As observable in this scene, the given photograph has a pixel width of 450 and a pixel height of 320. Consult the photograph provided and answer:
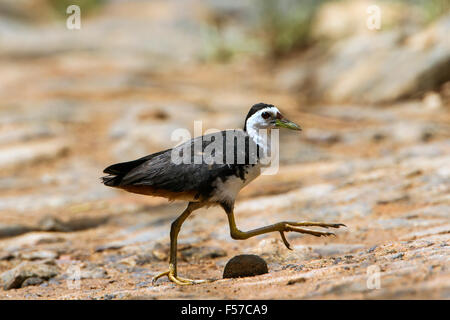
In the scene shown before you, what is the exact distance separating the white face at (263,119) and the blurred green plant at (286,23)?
12.8m

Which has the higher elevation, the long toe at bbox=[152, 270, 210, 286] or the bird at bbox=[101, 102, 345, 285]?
the bird at bbox=[101, 102, 345, 285]

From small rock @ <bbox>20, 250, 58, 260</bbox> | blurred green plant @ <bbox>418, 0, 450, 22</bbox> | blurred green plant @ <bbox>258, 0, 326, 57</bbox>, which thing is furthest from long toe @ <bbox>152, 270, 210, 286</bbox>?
blurred green plant @ <bbox>258, 0, 326, 57</bbox>

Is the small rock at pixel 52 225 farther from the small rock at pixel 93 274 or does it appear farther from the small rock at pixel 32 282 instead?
Result: the small rock at pixel 32 282

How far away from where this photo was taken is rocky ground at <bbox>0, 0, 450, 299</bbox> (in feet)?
14.2

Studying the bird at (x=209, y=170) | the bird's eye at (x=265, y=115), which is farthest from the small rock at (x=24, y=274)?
the bird's eye at (x=265, y=115)

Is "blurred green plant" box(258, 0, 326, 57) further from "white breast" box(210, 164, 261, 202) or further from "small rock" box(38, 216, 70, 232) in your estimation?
"white breast" box(210, 164, 261, 202)

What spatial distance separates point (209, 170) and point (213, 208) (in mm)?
2824

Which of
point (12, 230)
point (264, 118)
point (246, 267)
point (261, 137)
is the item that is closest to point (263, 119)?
point (264, 118)

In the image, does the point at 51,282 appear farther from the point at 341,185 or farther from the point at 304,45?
the point at 304,45

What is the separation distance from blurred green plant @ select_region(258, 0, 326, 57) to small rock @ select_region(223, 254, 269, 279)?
13.4m

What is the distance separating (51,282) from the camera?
18.2ft

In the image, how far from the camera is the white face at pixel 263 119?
5.12 metres

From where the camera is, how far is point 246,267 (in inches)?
187
